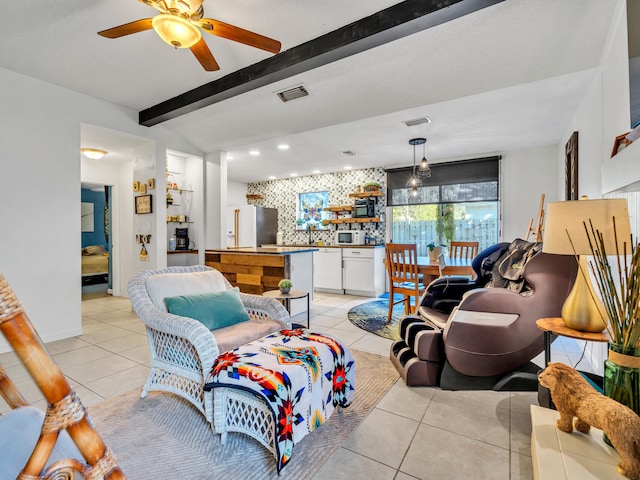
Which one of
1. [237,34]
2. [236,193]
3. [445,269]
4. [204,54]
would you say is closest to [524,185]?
[445,269]

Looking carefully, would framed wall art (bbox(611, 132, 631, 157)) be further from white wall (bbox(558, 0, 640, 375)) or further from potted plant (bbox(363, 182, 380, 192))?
potted plant (bbox(363, 182, 380, 192))

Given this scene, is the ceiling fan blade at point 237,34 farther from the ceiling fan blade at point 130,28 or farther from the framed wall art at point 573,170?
the framed wall art at point 573,170

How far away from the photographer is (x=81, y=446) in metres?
0.58

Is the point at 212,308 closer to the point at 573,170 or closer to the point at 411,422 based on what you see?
the point at 411,422

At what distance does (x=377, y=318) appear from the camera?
417cm

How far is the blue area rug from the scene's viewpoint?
11.8ft

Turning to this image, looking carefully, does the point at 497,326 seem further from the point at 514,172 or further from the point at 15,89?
the point at 15,89

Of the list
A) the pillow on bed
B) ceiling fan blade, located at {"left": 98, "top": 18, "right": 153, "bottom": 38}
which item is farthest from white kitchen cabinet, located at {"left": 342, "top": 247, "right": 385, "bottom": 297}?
the pillow on bed

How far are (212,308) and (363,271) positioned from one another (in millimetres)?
3840

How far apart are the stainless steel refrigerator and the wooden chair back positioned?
6.23m

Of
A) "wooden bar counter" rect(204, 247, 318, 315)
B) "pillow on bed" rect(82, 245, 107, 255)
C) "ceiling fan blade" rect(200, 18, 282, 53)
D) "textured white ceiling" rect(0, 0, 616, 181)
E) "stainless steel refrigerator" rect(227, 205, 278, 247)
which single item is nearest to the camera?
"ceiling fan blade" rect(200, 18, 282, 53)

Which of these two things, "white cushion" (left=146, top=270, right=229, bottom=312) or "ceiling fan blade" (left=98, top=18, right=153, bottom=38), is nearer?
"ceiling fan blade" (left=98, top=18, right=153, bottom=38)

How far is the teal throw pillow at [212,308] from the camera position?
2103 mm

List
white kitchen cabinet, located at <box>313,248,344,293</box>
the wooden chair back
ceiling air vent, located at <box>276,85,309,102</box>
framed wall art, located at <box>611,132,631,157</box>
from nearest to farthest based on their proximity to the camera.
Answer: the wooden chair back
framed wall art, located at <box>611,132,631,157</box>
ceiling air vent, located at <box>276,85,309,102</box>
white kitchen cabinet, located at <box>313,248,344,293</box>
